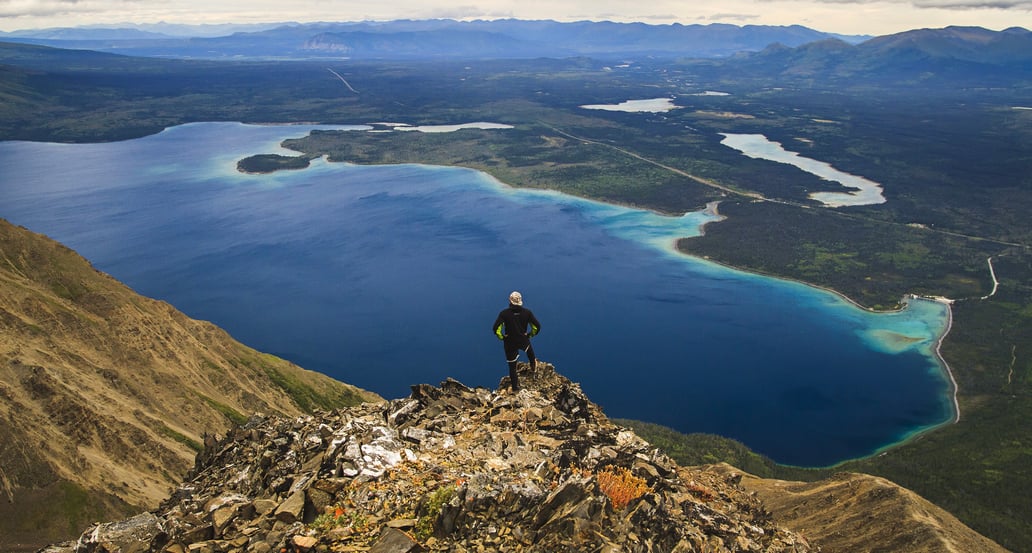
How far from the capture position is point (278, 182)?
6875 inches

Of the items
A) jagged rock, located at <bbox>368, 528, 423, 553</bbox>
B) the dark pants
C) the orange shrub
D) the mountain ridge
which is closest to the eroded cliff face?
the mountain ridge

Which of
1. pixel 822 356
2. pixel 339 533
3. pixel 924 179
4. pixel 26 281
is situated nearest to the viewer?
pixel 339 533

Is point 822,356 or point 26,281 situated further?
point 822,356

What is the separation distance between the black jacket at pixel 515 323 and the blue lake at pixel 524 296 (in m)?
56.7

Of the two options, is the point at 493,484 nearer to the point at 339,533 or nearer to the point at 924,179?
the point at 339,533

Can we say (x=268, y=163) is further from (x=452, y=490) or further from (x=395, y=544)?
(x=395, y=544)

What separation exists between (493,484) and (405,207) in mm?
144583

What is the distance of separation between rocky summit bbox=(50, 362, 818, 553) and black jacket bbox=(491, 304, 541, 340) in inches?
75.5

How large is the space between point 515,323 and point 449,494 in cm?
641

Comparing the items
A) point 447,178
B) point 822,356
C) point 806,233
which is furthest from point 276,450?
point 447,178

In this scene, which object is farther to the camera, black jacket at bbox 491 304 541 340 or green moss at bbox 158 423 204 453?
green moss at bbox 158 423 204 453

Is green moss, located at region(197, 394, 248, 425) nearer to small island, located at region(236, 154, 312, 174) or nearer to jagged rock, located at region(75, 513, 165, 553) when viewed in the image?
jagged rock, located at region(75, 513, 165, 553)

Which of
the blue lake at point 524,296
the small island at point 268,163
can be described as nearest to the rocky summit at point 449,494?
the blue lake at point 524,296

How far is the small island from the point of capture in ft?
606
